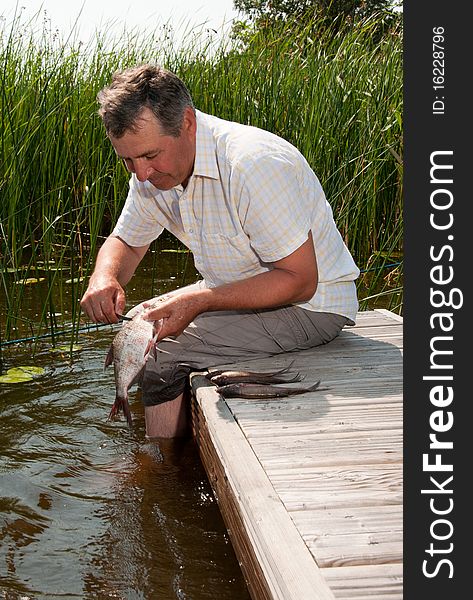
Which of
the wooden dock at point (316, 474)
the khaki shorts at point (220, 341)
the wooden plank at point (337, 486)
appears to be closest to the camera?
the wooden dock at point (316, 474)

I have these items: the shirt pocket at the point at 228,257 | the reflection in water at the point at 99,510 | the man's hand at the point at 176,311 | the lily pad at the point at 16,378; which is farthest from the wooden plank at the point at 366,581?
the lily pad at the point at 16,378

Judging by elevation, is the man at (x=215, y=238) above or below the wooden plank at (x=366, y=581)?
above

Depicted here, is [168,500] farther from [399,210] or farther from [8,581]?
[399,210]

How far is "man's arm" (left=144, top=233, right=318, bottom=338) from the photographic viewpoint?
310 cm

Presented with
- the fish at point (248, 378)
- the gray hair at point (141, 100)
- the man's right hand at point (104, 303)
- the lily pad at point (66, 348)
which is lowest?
the lily pad at point (66, 348)

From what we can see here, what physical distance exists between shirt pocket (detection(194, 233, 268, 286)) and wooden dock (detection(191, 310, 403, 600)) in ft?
1.13

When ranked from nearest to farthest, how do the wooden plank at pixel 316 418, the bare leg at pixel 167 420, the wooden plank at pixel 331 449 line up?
the wooden plank at pixel 331 449 → the wooden plank at pixel 316 418 → the bare leg at pixel 167 420

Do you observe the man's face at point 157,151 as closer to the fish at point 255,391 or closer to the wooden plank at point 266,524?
the fish at point 255,391

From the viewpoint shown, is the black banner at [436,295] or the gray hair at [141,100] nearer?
the black banner at [436,295]

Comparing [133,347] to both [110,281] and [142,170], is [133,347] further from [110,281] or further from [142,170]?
[142,170]

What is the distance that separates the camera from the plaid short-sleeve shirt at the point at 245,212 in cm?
313

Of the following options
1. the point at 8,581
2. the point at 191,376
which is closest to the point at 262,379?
the point at 191,376

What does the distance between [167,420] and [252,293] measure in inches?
31.1

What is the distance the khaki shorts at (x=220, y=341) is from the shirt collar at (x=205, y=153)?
57 cm
